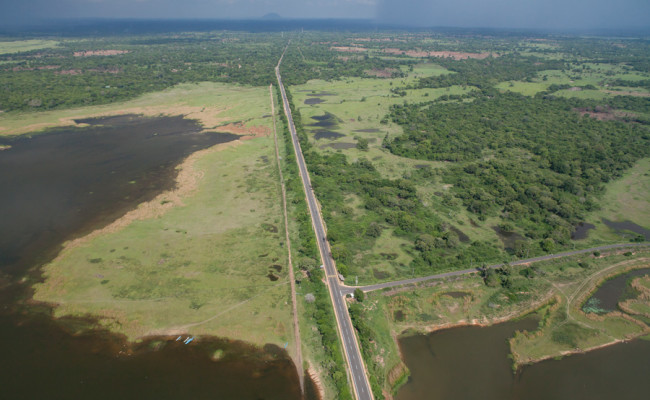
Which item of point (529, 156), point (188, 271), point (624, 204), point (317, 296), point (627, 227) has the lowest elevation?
point (317, 296)

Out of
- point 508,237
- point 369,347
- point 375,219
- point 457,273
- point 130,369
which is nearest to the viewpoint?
point 130,369

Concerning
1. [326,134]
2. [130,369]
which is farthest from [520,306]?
[326,134]

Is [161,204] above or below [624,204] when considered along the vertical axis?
below

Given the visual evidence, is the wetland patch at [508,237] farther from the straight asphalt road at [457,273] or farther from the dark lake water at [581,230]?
the dark lake water at [581,230]

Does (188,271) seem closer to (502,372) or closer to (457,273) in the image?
(457,273)

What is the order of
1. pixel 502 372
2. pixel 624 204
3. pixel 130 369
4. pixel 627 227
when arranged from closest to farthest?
pixel 130 369
pixel 502 372
pixel 627 227
pixel 624 204

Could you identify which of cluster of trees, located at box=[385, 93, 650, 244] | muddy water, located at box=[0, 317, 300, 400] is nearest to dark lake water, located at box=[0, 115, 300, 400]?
muddy water, located at box=[0, 317, 300, 400]

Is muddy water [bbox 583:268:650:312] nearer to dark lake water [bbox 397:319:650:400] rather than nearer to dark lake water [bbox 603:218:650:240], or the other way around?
dark lake water [bbox 397:319:650:400]

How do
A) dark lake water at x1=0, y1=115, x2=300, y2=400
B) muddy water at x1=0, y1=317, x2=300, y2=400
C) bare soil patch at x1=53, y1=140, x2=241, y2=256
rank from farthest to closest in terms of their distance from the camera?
bare soil patch at x1=53, y1=140, x2=241, y2=256
dark lake water at x1=0, y1=115, x2=300, y2=400
muddy water at x1=0, y1=317, x2=300, y2=400
